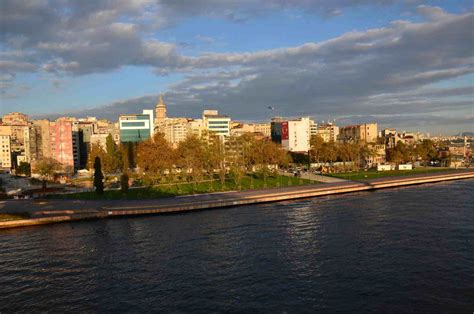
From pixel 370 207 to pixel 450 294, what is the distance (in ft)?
116

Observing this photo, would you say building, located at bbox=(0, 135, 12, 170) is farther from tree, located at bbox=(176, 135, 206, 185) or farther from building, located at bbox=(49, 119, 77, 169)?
tree, located at bbox=(176, 135, 206, 185)

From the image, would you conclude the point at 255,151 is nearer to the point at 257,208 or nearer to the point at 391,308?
the point at 257,208

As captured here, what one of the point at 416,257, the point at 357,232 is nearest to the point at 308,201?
the point at 357,232

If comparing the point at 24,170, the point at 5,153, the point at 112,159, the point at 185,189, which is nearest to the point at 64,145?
the point at 24,170

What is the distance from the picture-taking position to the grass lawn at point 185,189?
75125mm

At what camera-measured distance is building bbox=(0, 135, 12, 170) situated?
601 feet

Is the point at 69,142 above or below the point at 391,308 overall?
above

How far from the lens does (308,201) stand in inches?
2822

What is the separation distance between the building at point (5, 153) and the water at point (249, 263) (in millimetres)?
149397

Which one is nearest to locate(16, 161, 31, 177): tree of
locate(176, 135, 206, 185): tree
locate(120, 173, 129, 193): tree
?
locate(176, 135, 206, 185): tree

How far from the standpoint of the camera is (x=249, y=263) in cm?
3581

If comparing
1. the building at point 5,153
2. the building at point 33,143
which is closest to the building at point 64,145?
the building at point 33,143

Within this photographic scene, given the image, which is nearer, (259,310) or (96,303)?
(259,310)

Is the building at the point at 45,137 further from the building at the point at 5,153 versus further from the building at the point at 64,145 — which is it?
the building at the point at 5,153
